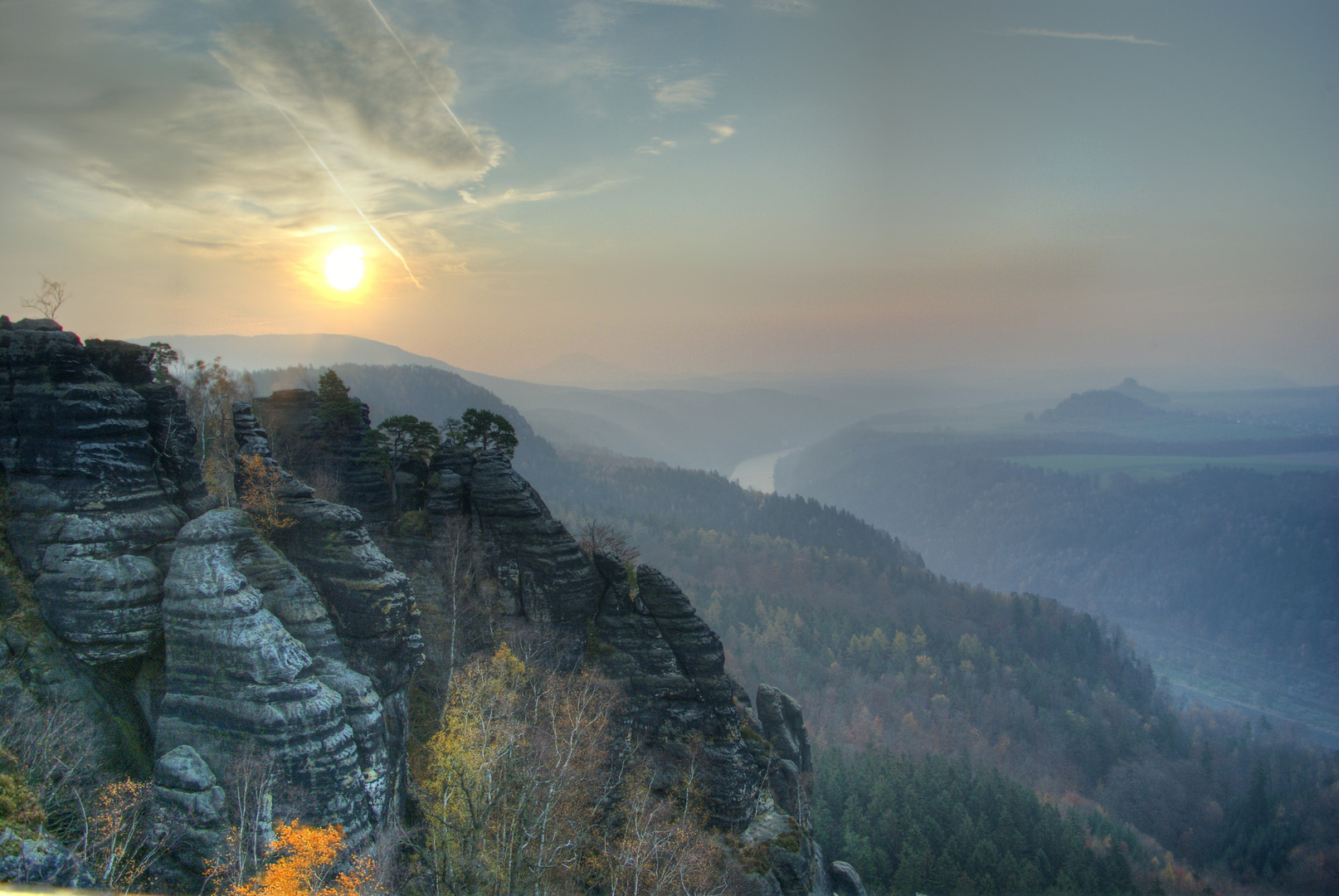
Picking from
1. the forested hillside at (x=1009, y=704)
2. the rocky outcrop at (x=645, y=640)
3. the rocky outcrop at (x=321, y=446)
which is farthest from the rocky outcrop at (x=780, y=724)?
the rocky outcrop at (x=321, y=446)

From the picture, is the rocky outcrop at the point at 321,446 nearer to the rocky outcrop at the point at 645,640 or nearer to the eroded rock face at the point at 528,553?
the rocky outcrop at the point at 645,640

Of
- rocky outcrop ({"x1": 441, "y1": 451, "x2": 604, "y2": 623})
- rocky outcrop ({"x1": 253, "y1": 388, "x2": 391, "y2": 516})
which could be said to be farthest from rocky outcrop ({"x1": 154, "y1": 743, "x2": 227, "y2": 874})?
rocky outcrop ({"x1": 253, "y1": 388, "x2": 391, "y2": 516})

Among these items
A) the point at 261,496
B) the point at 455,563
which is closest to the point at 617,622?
the point at 455,563

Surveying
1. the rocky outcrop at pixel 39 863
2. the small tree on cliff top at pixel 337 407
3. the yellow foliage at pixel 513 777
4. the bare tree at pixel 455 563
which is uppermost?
the small tree on cliff top at pixel 337 407

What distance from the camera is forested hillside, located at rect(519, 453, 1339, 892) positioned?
87.0 metres

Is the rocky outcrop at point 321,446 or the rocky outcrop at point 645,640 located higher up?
the rocky outcrop at point 321,446

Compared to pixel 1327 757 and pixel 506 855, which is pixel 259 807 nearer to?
pixel 506 855

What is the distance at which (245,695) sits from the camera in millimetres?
22562

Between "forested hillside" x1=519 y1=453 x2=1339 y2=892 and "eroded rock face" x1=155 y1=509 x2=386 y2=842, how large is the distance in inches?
1802

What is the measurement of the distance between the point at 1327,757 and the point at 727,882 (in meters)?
155

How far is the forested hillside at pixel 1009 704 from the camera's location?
87.0m

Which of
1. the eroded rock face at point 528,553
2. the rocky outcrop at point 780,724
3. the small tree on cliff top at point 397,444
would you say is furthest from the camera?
the rocky outcrop at point 780,724

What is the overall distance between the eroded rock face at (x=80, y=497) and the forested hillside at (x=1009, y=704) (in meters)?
47.1

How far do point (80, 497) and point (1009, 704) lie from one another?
136 meters
